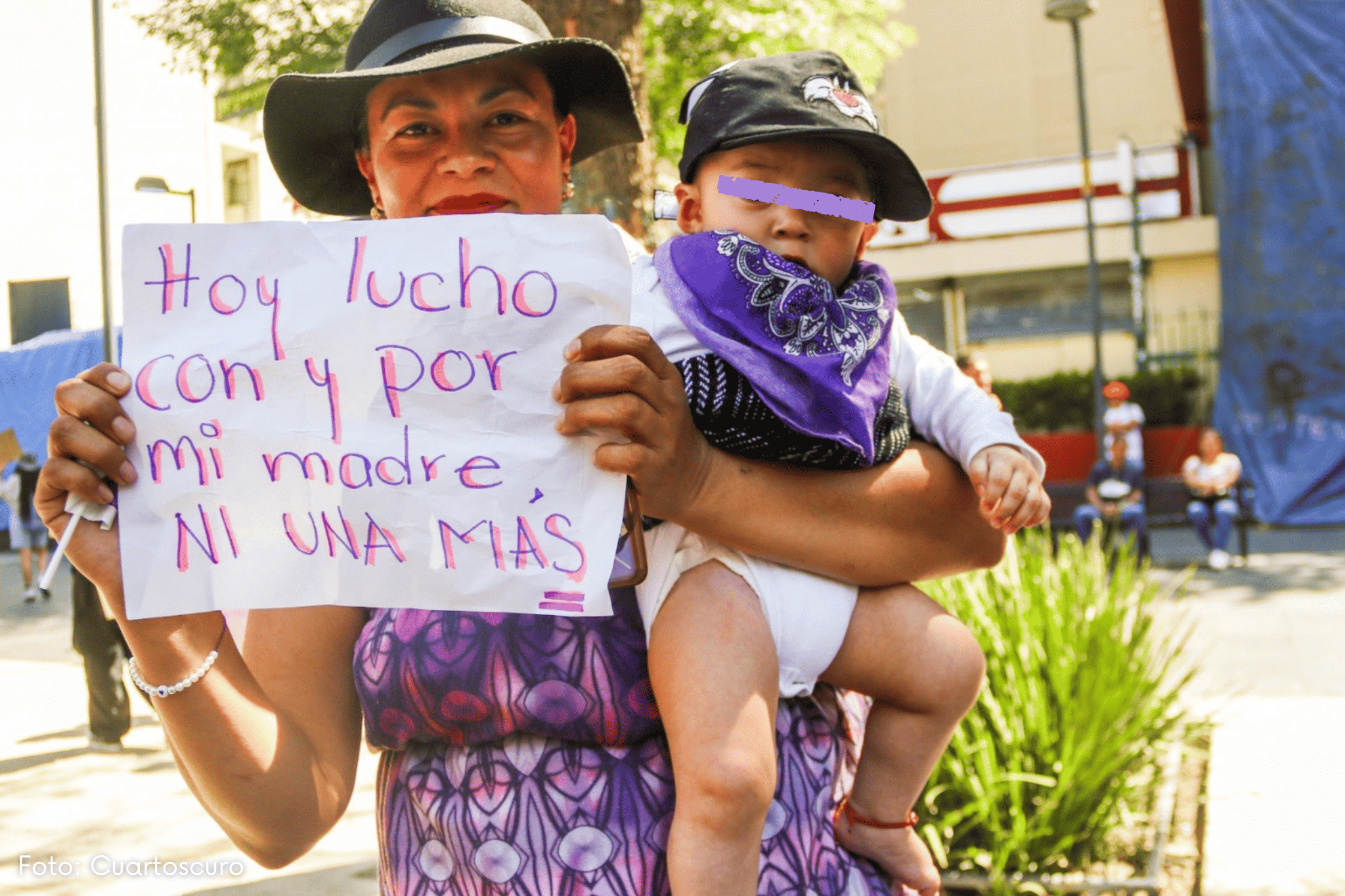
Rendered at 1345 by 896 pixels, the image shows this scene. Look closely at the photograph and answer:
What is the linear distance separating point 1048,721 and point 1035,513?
2731 mm

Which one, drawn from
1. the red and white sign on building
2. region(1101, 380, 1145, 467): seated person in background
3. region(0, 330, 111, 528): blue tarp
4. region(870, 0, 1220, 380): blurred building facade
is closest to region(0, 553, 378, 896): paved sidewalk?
region(0, 330, 111, 528): blue tarp

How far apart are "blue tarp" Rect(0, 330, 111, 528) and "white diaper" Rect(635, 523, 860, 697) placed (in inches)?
31.4

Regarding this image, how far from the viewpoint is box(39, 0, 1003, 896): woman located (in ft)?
4.68

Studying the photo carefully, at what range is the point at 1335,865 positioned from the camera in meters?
4.50

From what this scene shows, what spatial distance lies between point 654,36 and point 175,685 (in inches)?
407

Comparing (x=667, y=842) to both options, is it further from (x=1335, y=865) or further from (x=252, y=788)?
(x=1335, y=865)

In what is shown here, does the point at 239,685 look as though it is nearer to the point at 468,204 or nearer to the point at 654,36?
the point at 468,204

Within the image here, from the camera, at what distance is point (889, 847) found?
6.02ft

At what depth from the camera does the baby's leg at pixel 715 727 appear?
1512 mm

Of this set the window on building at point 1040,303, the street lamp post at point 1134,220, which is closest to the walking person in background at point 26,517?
the window on building at point 1040,303

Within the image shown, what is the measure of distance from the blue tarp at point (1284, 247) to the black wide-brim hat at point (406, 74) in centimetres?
1609

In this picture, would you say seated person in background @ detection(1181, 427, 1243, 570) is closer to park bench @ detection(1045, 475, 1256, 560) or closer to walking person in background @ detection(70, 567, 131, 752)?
park bench @ detection(1045, 475, 1256, 560)

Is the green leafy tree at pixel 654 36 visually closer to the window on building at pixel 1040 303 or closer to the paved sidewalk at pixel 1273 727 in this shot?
the paved sidewalk at pixel 1273 727

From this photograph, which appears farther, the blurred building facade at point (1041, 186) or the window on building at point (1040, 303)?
the window on building at point (1040, 303)
